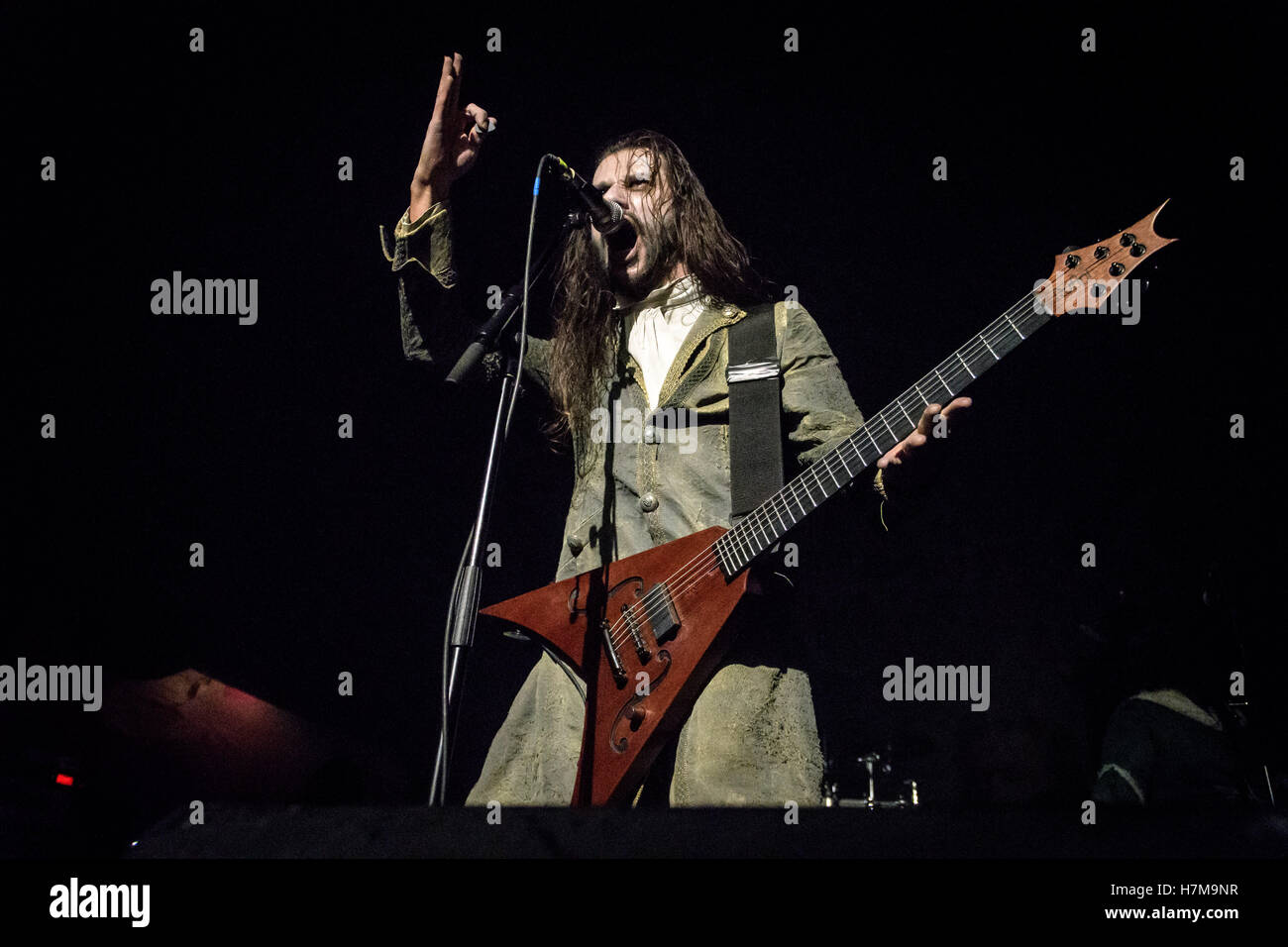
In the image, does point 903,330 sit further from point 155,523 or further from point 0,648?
point 0,648

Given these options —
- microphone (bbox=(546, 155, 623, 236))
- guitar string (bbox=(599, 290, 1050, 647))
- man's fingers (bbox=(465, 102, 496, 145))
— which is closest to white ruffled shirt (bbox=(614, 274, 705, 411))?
microphone (bbox=(546, 155, 623, 236))

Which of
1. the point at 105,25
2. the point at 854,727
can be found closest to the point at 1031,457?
the point at 854,727

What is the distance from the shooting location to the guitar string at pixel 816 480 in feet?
7.02

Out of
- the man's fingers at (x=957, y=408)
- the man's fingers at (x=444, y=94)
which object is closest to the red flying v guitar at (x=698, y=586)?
the man's fingers at (x=957, y=408)

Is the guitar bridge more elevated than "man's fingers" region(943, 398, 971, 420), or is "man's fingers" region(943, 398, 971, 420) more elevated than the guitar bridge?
"man's fingers" region(943, 398, 971, 420)

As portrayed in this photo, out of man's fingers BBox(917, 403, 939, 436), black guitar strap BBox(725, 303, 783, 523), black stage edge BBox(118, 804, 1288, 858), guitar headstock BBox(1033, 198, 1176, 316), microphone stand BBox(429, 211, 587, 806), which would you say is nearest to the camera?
black stage edge BBox(118, 804, 1288, 858)

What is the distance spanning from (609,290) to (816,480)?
3.32ft

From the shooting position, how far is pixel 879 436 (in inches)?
85.4

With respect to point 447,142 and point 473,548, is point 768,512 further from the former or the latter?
point 447,142

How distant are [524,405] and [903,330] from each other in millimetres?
1396

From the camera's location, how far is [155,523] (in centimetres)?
332

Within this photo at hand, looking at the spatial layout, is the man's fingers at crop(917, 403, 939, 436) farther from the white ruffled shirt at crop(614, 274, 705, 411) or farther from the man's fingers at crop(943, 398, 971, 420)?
the white ruffled shirt at crop(614, 274, 705, 411)

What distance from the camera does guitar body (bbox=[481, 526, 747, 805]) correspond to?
208cm

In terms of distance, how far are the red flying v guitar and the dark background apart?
106 centimetres
